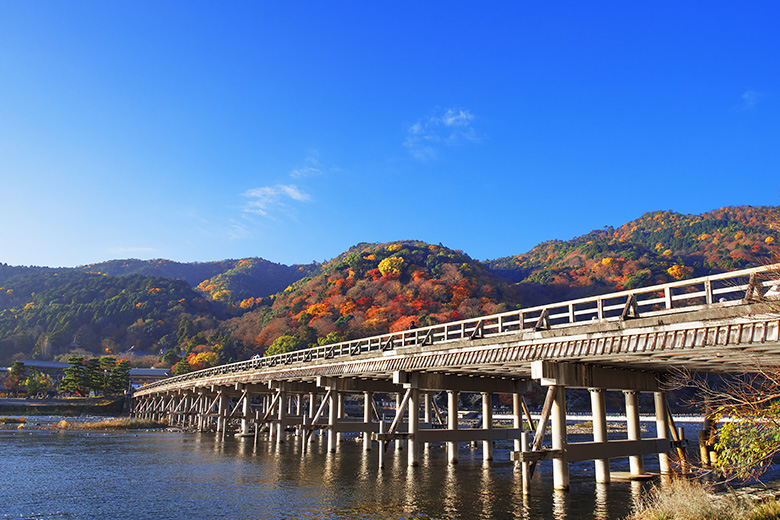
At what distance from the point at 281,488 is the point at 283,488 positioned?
8 cm

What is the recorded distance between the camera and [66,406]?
7925 centimetres

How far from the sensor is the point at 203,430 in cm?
5597

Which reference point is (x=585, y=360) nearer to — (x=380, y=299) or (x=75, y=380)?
(x=75, y=380)

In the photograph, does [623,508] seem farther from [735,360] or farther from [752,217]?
[752,217]

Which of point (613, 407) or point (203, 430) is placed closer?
point (203, 430)

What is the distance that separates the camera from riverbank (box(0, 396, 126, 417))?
75550 mm

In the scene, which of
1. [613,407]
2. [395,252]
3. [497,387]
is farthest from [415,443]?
[395,252]

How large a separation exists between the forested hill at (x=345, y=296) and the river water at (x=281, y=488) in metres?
62.0

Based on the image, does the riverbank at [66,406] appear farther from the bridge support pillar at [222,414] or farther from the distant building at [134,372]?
the bridge support pillar at [222,414]

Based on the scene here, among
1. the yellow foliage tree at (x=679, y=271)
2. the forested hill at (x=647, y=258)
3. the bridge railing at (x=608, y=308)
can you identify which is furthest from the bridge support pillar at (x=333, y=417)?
the yellow foliage tree at (x=679, y=271)

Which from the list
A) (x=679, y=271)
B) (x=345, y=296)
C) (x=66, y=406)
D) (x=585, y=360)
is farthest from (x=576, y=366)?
(x=679, y=271)

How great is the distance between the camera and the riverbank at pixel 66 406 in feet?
248

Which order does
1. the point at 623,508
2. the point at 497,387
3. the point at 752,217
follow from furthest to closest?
1. the point at 752,217
2. the point at 497,387
3. the point at 623,508

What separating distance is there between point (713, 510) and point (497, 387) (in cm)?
1635
